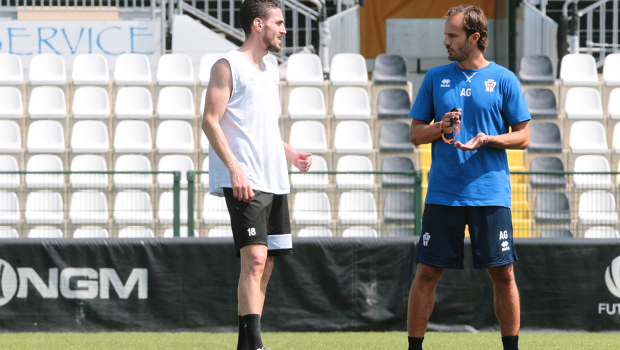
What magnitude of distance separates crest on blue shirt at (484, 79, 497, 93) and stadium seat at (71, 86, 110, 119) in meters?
6.49

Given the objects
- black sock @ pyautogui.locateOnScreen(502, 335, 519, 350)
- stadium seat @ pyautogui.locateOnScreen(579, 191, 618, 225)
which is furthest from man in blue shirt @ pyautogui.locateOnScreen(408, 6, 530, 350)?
stadium seat @ pyautogui.locateOnScreen(579, 191, 618, 225)

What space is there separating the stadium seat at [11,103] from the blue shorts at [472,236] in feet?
23.2

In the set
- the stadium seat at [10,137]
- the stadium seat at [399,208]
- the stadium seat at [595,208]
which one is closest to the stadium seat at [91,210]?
the stadium seat at [10,137]

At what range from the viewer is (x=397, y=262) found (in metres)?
5.88

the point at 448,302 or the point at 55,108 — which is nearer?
the point at 448,302

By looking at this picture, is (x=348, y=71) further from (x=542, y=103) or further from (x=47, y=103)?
(x=47, y=103)

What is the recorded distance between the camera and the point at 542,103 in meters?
9.45

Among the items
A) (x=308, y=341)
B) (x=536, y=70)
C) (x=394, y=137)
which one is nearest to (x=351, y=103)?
(x=394, y=137)

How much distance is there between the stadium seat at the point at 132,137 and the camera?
8727 mm

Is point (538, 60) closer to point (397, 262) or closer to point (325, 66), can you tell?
point (325, 66)

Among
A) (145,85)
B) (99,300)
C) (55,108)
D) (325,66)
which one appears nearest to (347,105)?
(325,66)

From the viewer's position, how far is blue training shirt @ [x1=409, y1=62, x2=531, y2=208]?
134 inches

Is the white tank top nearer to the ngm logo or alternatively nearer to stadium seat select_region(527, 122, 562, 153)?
the ngm logo

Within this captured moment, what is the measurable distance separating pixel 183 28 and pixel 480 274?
6359mm
